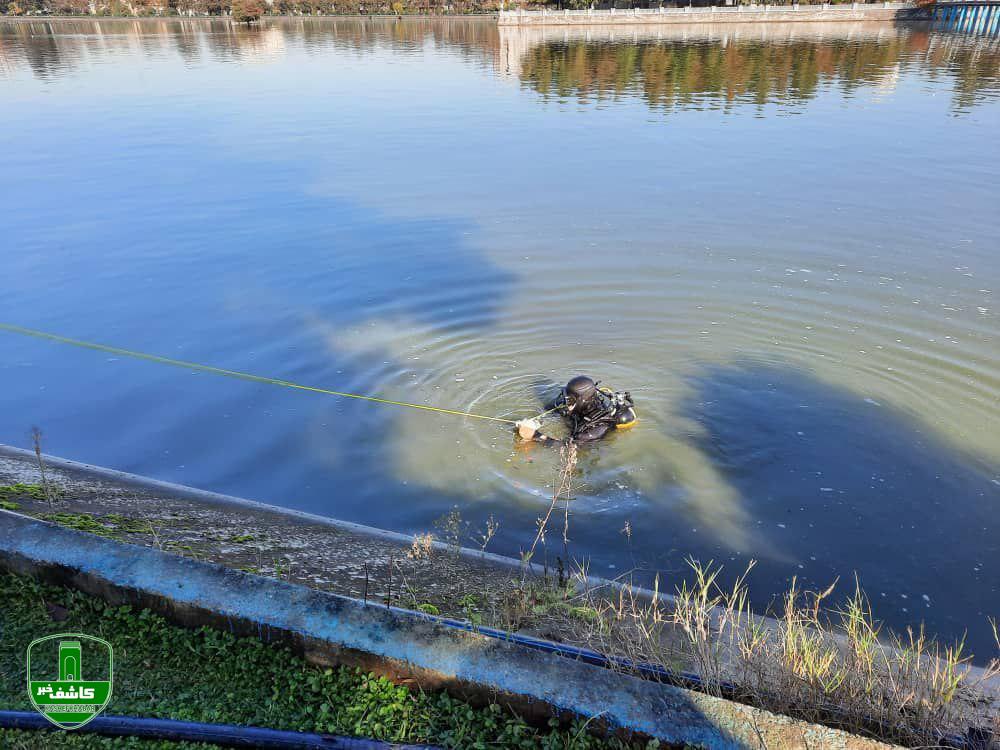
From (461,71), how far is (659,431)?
36504 mm

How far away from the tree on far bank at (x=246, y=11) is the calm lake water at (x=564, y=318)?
2572 inches

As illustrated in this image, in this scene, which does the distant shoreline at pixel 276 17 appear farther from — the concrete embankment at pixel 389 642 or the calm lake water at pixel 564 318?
the concrete embankment at pixel 389 642

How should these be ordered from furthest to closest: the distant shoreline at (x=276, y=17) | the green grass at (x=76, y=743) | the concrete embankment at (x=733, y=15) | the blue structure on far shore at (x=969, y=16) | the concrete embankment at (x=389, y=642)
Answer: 1. the distant shoreline at (x=276, y=17)
2. the concrete embankment at (x=733, y=15)
3. the blue structure on far shore at (x=969, y=16)
4. the concrete embankment at (x=389, y=642)
5. the green grass at (x=76, y=743)

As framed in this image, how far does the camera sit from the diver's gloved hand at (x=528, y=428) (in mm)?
6977

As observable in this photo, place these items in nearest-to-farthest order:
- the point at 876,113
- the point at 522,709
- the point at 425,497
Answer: the point at 522,709 < the point at 425,497 < the point at 876,113

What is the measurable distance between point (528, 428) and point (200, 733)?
182 inches

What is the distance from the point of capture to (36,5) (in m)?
84.9

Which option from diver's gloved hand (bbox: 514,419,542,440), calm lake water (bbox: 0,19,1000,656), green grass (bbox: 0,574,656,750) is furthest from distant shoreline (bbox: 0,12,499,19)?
green grass (bbox: 0,574,656,750)

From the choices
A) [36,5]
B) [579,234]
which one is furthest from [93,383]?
[36,5]

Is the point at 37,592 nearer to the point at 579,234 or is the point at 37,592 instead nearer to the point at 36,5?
the point at 579,234

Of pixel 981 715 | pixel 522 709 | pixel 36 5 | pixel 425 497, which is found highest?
pixel 36 5

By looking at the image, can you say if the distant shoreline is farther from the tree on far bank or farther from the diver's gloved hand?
the diver's gloved hand

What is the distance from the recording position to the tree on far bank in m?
79.4

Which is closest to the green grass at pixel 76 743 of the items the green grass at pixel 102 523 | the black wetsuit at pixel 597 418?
the green grass at pixel 102 523
